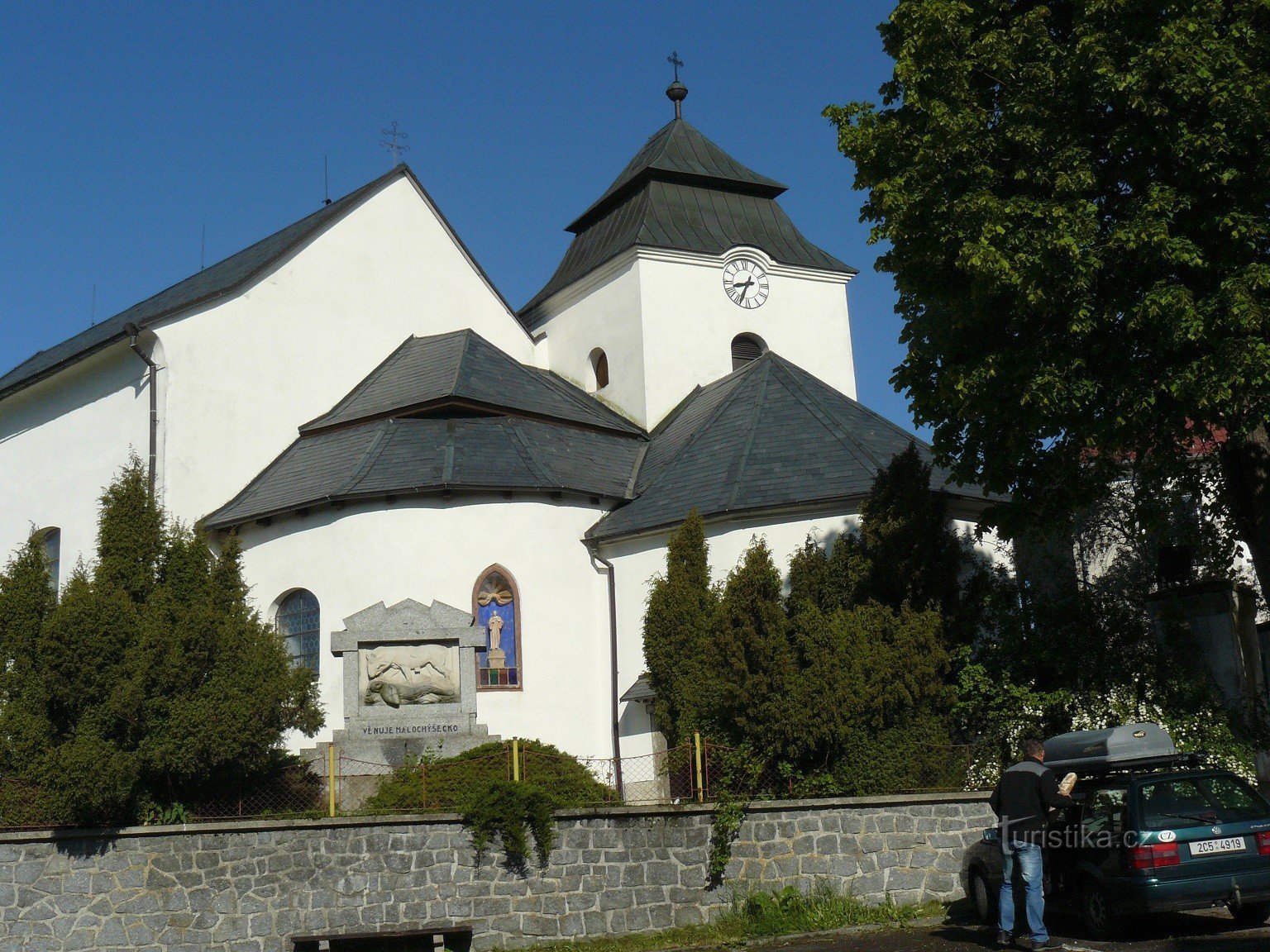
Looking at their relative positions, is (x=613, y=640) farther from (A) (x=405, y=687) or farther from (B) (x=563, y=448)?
(A) (x=405, y=687)

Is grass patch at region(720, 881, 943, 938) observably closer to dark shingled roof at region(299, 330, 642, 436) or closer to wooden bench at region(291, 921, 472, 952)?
wooden bench at region(291, 921, 472, 952)

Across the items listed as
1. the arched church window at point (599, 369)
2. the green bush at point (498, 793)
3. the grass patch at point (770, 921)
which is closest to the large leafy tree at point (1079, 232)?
the grass patch at point (770, 921)

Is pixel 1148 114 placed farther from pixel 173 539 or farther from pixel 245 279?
pixel 245 279

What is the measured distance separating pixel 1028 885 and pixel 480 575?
11.5 metres

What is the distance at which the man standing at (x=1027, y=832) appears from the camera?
10258 mm

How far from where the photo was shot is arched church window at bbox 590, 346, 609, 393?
2792 centimetres

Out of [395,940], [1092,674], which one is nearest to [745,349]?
[1092,674]

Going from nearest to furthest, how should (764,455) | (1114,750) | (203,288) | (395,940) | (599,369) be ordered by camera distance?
(1114,750)
(395,940)
(764,455)
(203,288)
(599,369)

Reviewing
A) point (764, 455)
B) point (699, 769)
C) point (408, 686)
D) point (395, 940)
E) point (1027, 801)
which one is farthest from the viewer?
point (764, 455)

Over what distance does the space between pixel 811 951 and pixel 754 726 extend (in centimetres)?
380

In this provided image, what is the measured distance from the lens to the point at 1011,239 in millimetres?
13273

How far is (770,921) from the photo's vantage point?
42.3 ft

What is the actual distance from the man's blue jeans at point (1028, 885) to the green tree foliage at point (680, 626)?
22.2 feet

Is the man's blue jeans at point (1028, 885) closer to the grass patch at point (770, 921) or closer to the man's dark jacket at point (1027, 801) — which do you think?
the man's dark jacket at point (1027, 801)
